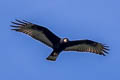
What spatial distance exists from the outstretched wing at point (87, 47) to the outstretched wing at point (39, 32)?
794mm

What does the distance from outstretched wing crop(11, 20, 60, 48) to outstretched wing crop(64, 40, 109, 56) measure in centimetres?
79

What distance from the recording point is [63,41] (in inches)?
1409

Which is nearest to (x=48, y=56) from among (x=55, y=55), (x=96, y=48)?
(x=55, y=55)

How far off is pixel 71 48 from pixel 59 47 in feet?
2.52

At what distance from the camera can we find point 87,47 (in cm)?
3691

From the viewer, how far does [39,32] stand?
119 feet

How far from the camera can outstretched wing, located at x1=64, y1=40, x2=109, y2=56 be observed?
36344 mm

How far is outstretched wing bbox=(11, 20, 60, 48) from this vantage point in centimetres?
3584

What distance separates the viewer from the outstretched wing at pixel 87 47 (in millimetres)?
36344

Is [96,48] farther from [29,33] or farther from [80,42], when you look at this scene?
[29,33]

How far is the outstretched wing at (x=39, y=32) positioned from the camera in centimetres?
3584

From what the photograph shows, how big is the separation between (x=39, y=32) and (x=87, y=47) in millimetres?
2580

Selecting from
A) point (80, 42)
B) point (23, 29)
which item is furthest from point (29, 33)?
point (80, 42)

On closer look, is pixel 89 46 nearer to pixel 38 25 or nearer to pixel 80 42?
pixel 80 42
